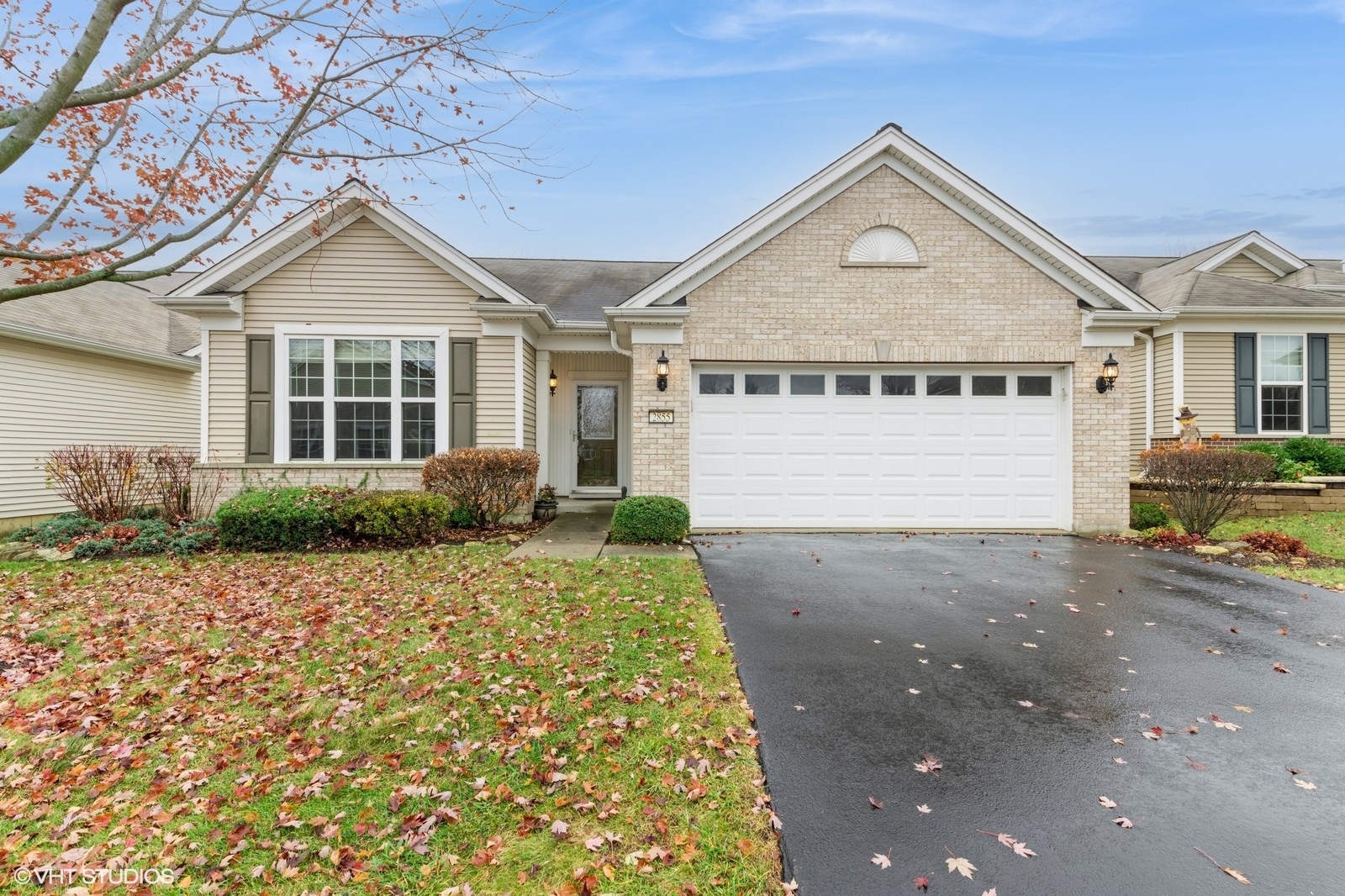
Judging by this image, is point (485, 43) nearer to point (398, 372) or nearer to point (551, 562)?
point (551, 562)


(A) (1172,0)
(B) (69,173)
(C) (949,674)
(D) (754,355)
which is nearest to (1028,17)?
(A) (1172,0)

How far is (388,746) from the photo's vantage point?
3320 mm

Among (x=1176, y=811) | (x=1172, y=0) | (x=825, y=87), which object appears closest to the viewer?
(x=1176, y=811)

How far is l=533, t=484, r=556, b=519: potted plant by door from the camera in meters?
11.1

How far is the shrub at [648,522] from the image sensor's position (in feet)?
28.2

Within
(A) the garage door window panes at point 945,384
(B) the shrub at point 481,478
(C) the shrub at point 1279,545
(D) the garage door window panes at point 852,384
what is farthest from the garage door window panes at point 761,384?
(C) the shrub at point 1279,545

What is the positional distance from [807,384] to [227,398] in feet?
31.9

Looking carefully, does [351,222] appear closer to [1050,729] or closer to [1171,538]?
[1050,729]

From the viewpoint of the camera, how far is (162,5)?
5.01 metres

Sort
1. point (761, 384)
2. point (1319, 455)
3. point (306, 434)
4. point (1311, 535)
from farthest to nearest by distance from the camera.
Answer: point (1319, 455) < point (306, 434) < point (761, 384) < point (1311, 535)

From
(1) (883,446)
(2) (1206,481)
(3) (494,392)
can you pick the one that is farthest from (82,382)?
(2) (1206,481)

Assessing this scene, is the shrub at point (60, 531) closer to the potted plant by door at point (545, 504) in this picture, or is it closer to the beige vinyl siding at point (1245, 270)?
the potted plant by door at point (545, 504)

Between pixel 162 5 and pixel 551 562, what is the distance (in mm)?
6124

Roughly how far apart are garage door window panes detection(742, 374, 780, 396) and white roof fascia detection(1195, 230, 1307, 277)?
1253 centimetres
